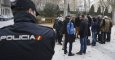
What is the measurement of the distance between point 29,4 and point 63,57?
1098 cm

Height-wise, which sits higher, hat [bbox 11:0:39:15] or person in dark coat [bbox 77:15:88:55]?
hat [bbox 11:0:39:15]

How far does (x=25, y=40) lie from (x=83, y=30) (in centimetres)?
1171

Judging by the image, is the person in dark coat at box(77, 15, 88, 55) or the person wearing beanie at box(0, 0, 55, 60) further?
the person in dark coat at box(77, 15, 88, 55)

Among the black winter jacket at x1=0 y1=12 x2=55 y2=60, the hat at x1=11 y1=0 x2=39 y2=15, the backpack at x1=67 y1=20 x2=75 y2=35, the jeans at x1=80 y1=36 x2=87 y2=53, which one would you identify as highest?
the hat at x1=11 y1=0 x2=39 y2=15

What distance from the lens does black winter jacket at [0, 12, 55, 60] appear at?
2.96 m

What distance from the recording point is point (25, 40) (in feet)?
9.82

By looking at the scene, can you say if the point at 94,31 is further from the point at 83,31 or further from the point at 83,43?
the point at 83,31

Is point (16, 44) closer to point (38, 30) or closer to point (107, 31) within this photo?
point (38, 30)

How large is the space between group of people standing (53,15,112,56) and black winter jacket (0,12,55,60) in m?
11.1

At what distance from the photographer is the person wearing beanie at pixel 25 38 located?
296cm

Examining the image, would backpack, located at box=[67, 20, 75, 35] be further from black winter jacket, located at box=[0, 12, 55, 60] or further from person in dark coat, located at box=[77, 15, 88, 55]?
black winter jacket, located at box=[0, 12, 55, 60]

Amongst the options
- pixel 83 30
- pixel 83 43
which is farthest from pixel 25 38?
pixel 83 43

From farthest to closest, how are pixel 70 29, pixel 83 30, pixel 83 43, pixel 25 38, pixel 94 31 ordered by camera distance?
pixel 94 31 < pixel 83 43 < pixel 83 30 < pixel 70 29 < pixel 25 38

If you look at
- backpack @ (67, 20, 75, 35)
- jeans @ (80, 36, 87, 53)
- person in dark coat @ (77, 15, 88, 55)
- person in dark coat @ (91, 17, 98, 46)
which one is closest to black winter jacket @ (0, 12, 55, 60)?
backpack @ (67, 20, 75, 35)
